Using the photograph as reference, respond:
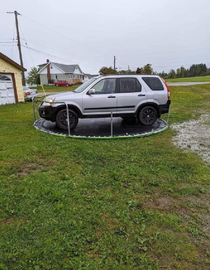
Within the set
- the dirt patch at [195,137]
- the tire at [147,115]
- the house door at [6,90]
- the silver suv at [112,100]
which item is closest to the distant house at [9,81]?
the house door at [6,90]

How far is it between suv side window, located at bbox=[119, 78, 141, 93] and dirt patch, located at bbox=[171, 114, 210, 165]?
203 centimetres

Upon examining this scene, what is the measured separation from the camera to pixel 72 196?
2945mm

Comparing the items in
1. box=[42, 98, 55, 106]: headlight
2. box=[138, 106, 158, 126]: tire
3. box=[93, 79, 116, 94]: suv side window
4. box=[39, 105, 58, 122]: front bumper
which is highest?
box=[93, 79, 116, 94]: suv side window

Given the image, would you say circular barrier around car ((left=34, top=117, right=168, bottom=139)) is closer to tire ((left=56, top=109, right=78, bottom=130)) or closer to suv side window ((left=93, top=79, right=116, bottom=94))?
tire ((left=56, top=109, right=78, bottom=130))

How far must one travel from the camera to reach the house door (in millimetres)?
14227

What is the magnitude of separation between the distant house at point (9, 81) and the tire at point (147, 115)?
1159 centimetres

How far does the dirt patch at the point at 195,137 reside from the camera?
4.98 m

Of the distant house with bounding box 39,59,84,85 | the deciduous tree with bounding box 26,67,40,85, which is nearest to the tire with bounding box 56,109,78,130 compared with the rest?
the distant house with bounding box 39,59,84,85

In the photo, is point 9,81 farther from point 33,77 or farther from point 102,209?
point 33,77

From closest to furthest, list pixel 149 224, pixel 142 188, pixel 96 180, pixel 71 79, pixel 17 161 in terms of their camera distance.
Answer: pixel 149 224 → pixel 142 188 → pixel 96 180 → pixel 17 161 → pixel 71 79

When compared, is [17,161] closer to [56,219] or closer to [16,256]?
[56,219]

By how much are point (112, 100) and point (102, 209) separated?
4.29 m

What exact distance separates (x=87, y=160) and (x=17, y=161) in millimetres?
1449

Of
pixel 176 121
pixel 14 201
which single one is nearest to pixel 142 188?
pixel 14 201
